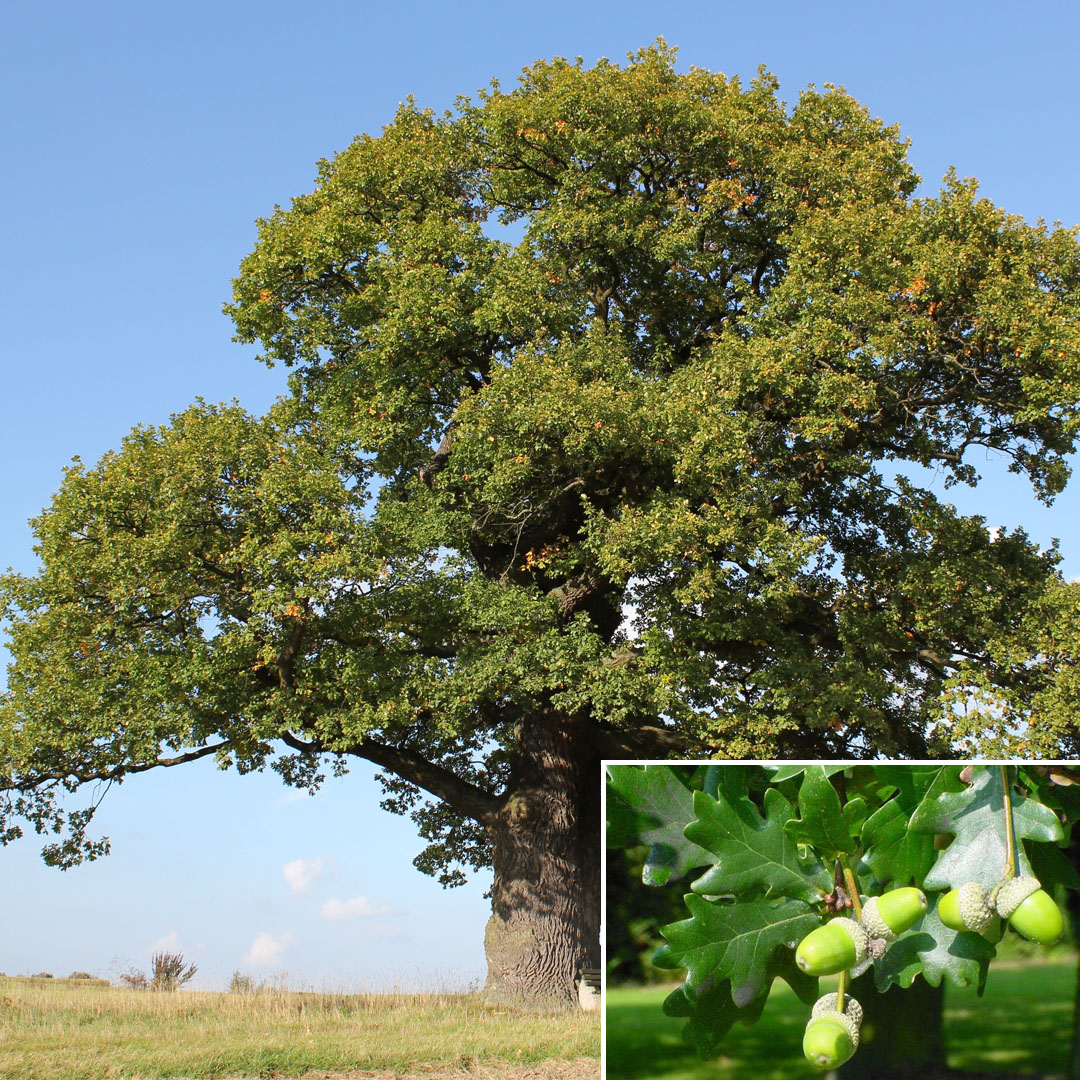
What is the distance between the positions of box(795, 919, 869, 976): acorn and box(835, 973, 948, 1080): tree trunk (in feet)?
1.24

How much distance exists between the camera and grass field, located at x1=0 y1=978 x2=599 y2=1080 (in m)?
11.6

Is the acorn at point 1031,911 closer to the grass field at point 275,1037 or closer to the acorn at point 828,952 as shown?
the acorn at point 828,952

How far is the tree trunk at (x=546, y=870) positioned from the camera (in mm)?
15133

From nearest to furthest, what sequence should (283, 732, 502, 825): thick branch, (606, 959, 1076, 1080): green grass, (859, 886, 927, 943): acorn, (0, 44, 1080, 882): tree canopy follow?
(859, 886, 927, 943): acorn
(606, 959, 1076, 1080): green grass
(0, 44, 1080, 882): tree canopy
(283, 732, 502, 825): thick branch

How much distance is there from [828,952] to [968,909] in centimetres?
35

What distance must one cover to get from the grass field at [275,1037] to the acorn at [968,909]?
10493 millimetres

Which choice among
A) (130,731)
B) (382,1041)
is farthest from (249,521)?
(382,1041)

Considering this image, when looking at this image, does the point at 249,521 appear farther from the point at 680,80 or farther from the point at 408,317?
the point at 680,80

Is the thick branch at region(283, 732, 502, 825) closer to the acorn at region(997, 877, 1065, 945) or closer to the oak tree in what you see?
the oak tree

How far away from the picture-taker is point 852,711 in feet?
44.4

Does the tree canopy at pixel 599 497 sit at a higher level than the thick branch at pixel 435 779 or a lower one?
higher

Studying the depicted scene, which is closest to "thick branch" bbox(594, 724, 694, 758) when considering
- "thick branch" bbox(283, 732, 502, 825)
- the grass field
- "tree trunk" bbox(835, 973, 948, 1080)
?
"thick branch" bbox(283, 732, 502, 825)

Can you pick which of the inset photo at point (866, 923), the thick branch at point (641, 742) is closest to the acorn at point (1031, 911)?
the inset photo at point (866, 923)

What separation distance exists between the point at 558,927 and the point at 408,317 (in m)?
9.15
